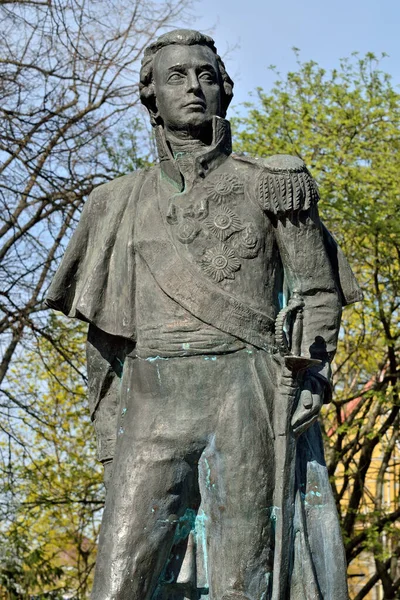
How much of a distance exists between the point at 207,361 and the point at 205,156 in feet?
3.42

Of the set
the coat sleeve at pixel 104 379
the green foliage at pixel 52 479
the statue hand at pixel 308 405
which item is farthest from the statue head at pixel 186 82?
the green foliage at pixel 52 479

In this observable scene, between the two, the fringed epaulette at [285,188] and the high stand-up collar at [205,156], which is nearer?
the fringed epaulette at [285,188]

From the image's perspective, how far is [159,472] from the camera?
5.45 metres

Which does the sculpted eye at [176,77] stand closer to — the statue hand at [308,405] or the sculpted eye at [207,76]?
the sculpted eye at [207,76]

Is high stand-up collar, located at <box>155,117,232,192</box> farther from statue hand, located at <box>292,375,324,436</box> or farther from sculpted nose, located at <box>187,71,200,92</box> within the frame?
statue hand, located at <box>292,375,324,436</box>

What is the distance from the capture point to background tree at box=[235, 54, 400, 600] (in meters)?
19.9

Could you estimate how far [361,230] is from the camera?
65.8ft

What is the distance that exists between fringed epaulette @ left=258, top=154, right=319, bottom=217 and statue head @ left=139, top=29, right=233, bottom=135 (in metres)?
0.44

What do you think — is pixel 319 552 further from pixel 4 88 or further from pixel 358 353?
pixel 358 353

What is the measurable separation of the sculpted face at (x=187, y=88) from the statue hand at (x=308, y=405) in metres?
1.37

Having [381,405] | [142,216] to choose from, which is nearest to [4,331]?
[381,405]

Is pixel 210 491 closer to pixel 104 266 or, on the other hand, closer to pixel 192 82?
pixel 104 266

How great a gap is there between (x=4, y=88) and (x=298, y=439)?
10.1 m

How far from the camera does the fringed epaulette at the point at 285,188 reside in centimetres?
564
